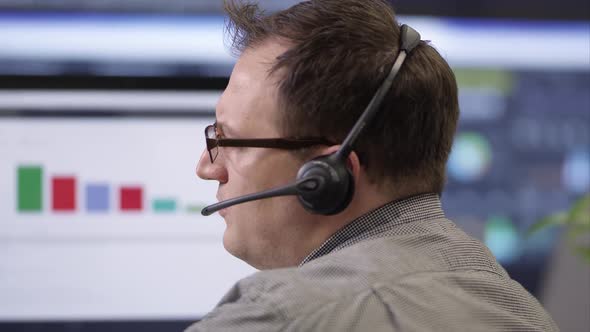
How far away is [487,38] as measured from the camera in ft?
5.86

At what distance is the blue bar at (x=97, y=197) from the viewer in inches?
62.0

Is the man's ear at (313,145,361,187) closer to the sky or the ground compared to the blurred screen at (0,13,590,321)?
closer to the sky

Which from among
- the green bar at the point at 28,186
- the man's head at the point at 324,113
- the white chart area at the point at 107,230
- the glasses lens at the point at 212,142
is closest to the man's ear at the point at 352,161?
the man's head at the point at 324,113

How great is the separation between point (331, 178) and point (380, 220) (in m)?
0.10

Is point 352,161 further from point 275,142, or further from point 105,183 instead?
point 105,183

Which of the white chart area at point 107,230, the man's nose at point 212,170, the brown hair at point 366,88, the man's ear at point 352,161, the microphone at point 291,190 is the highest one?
the brown hair at point 366,88

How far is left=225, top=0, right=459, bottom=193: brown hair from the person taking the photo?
896mm

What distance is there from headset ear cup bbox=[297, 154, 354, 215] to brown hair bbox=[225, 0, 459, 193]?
6 centimetres

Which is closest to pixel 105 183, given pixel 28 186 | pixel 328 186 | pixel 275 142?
pixel 28 186

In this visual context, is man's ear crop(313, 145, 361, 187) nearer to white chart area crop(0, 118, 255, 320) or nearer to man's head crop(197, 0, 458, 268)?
man's head crop(197, 0, 458, 268)

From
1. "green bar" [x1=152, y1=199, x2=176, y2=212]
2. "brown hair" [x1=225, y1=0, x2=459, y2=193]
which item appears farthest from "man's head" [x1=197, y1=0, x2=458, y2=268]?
"green bar" [x1=152, y1=199, x2=176, y2=212]

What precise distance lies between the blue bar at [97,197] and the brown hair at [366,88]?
0.73 m

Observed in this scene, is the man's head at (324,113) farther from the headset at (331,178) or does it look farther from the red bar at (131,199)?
the red bar at (131,199)

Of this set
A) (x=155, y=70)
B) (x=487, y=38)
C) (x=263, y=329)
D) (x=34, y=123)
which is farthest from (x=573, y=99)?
(x=263, y=329)
